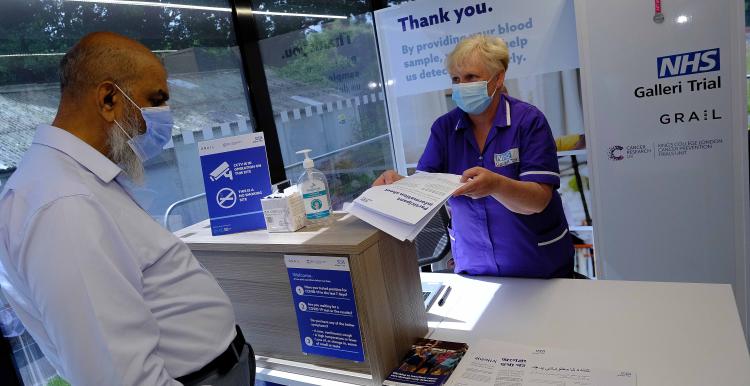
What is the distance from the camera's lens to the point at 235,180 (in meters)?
1.44

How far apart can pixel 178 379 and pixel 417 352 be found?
2.00 feet

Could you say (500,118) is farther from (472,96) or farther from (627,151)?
(627,151)

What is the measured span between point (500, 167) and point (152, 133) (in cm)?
115

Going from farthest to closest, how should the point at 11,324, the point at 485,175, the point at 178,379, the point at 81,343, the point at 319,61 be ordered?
1. the point at 319,61
2. the point at 11,324
3. the point at 485,175
4. the point at 178,379
5. the point at 81,343

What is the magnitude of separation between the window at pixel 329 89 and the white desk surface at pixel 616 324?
6.74ft

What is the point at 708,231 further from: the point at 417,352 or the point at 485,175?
the point at 417,352

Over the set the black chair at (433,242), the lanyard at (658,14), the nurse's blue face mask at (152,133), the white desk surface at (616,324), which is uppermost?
the lanyard at (658,14)

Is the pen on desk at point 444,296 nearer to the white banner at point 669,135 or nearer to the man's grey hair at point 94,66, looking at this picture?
the man's grey hair at point 94,66

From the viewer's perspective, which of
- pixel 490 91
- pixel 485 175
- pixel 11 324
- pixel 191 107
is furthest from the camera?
pixel 191 107

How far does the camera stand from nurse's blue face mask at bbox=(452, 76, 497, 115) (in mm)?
1754

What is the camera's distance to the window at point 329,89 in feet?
10.9

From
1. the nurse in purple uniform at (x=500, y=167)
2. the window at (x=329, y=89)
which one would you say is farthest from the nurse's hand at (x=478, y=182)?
the window at (x=329, y=89)

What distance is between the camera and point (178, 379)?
1070 mm

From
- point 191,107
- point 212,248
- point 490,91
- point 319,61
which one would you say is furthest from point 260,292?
point 319,61
